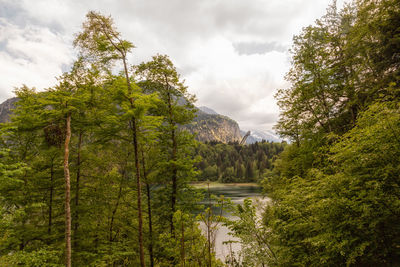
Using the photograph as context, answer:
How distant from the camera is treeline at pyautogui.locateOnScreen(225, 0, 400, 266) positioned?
4.55 m

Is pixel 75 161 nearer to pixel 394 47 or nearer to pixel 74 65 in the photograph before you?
pixel 74 65

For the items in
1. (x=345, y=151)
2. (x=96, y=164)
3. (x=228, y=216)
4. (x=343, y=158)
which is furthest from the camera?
(x=228, y=216)

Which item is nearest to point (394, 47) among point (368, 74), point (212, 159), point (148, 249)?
point (368, 74)

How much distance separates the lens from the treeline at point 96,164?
25.0 ft

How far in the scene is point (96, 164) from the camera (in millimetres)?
10852

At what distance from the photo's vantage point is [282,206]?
24.2 feet

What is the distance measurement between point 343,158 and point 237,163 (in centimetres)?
10846

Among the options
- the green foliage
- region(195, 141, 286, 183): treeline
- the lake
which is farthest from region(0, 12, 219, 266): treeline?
region(195, 141, 286, 183): treeline

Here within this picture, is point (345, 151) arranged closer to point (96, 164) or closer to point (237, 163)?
point (96, 164)

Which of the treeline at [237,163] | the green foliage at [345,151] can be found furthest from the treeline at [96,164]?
the treeline at [237,163]

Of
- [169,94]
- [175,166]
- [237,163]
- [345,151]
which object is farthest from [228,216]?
[237,163]

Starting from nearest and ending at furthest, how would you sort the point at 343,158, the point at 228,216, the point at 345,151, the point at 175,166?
the point at 345,151 < the point at 343,158 < the point at 175,166 < the point at 228,216

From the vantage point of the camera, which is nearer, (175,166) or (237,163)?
(175,166)

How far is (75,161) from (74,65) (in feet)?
17.4
